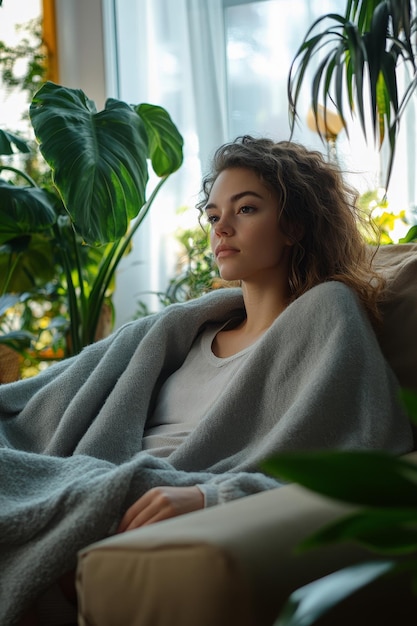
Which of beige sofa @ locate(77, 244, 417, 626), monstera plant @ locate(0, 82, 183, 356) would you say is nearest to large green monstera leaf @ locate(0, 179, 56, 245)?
monstera plant @ locate(0, 82, 183, 356)

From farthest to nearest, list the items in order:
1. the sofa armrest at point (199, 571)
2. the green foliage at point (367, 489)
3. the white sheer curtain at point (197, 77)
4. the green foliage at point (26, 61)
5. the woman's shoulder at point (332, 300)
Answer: the green foliage at point (26, 61), the white sheer curtain at point (197, 77), the woman's shoulder at point (332, 300), the sofa armrest at point (199, 571), the green foliage at point (367, 489)

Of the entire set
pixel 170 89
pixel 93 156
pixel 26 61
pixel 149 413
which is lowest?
pixel 149 413

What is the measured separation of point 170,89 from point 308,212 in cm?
233

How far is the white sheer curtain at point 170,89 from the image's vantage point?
3766 mm

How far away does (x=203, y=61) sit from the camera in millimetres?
3768

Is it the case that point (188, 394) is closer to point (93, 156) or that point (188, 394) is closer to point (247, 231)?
point (247, 231)

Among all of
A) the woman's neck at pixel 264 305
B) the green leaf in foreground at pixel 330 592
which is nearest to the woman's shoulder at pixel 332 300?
the woman's neck at pixel 264 305

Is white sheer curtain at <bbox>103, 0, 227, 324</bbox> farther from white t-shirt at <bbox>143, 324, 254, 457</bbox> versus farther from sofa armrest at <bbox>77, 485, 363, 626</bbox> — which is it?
sofa armrest at <bbox>77, 485, 363, 626</bbox>

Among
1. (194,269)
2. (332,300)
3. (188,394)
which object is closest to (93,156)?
(194,269)

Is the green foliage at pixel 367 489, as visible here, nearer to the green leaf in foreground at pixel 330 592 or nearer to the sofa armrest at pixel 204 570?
the green leaf in foreground at pixel 330 592

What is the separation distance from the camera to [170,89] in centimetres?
386

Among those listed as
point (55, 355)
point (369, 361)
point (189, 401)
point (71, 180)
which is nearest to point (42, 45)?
point (55, 355)

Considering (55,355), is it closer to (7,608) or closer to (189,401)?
(189,401)

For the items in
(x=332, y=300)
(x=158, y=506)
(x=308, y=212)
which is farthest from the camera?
(x=308, y=212)
